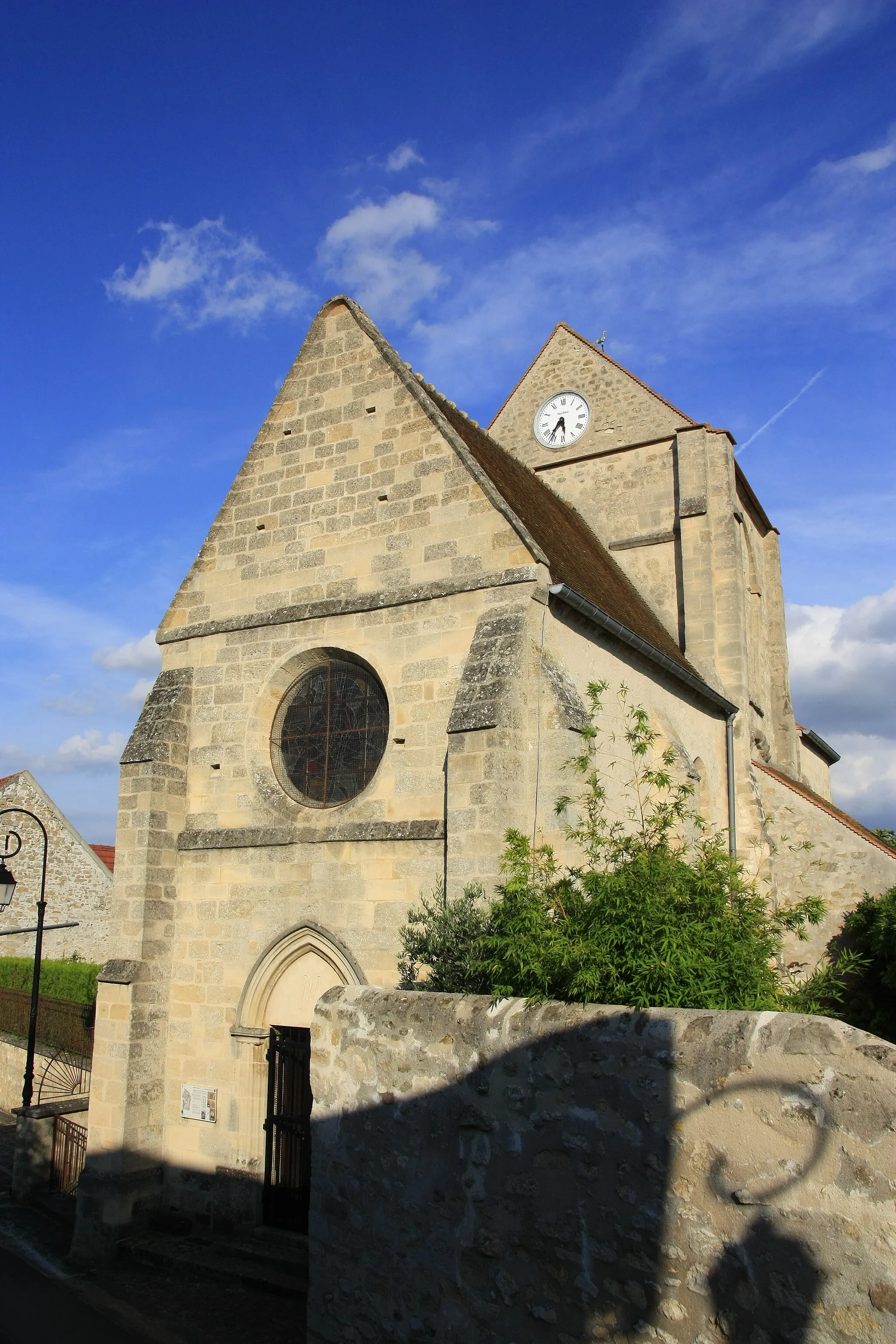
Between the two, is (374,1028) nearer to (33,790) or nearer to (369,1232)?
(369,1232)

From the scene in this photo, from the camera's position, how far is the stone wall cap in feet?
32.5

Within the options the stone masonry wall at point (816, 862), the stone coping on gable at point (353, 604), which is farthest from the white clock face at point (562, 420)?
the stone coping on gable at point (353, 604)

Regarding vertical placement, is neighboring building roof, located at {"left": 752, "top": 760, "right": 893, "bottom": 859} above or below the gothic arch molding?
above

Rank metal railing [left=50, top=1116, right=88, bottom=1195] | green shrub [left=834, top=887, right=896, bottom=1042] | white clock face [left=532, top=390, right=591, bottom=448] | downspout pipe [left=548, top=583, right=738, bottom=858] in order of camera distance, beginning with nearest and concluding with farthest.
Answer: downspout pipe [left=548, top=583, right=738, bottom=858] → green shrub [left=834, top=887, right=896, bottom=1042] → metal railing [left=50, top=1116, right=88, bottom=1195] → white clock face [left=532, top=390, right=591, bottom=448]

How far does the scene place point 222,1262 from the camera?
892cm

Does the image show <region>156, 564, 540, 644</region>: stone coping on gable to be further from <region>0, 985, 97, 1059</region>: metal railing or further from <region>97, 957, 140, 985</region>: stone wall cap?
<region>0, 985, 97, 1059</region>: metal railing

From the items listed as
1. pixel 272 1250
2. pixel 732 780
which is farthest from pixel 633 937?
pixel 732 780

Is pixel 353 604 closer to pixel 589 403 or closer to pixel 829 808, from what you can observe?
pixel 829 808

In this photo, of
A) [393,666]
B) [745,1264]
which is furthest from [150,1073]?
[745,1264]

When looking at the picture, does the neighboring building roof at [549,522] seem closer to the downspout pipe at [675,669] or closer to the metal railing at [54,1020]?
the downspout pipe at [675,669]

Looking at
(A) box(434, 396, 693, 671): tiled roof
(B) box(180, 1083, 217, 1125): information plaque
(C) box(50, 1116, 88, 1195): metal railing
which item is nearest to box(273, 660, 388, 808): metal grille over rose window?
(A) box(434, 396, 693, 671): tiled roof

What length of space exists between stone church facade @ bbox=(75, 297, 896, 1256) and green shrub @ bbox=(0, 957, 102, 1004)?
321 inches

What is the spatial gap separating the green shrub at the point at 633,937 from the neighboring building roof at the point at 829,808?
7.08m

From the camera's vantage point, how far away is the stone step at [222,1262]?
8.45 metres
